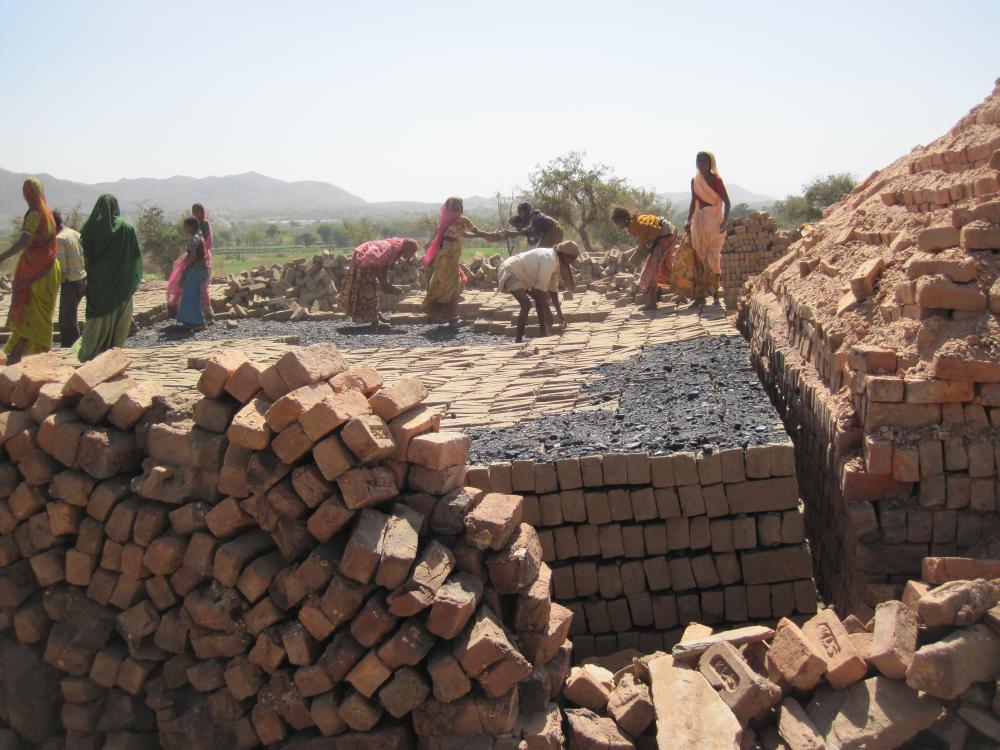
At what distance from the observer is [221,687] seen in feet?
11.6

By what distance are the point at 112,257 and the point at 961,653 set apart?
7957 millimetres

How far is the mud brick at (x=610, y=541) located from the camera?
4293 mm

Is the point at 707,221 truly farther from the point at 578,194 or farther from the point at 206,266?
the point at 578,194

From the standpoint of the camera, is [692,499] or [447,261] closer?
[692,499]

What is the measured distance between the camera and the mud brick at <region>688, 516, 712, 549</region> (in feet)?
14.0

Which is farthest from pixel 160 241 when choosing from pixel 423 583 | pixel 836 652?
pixel 836 652

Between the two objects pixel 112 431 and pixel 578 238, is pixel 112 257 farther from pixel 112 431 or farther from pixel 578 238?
pixel 578 238

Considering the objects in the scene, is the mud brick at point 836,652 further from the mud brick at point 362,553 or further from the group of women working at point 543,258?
the group of women working at point 543,258

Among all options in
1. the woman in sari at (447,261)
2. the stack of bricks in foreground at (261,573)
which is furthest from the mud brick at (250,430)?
the woman in sari at (447,261)

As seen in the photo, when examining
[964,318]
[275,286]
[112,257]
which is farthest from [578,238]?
[964,318]

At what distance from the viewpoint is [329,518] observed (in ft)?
10.8

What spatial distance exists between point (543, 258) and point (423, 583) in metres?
6.91

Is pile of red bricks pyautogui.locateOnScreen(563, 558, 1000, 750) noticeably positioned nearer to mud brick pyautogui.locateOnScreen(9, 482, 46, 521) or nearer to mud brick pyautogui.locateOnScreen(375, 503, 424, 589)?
mud brick pyautogui.locateOnScreen(375, 503, 424, 589)

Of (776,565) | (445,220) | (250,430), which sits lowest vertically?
(776,565)
